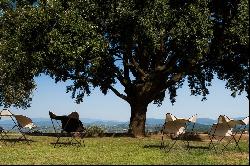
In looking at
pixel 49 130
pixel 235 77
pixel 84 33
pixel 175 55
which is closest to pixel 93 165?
pixel 84 33

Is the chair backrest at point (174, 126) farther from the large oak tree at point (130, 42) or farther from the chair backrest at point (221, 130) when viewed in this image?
the large oak tree at point (130, 42)

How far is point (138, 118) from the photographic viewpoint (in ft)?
128

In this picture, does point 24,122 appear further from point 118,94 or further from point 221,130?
point 118,94

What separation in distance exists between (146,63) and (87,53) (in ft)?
24.4

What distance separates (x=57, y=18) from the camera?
33.5m

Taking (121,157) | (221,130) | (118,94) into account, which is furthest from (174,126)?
(118,94)

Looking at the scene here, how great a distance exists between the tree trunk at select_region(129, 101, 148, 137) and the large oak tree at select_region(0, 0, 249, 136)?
77 mm

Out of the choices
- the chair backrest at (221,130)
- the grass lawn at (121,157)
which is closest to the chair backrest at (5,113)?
the grass lawn at (121,157)

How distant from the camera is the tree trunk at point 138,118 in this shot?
3884cm

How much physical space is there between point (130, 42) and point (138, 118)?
7029 mm

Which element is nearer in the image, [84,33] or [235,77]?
[84,33]

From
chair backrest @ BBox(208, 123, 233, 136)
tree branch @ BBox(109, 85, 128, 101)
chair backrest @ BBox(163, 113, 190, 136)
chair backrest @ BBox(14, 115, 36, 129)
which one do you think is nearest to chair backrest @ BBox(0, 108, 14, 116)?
chair backrest @ BBox(14, 115, 36, 129)

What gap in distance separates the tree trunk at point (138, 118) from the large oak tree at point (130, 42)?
8cm

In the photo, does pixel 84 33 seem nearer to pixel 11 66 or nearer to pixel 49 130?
pixel 11 66
